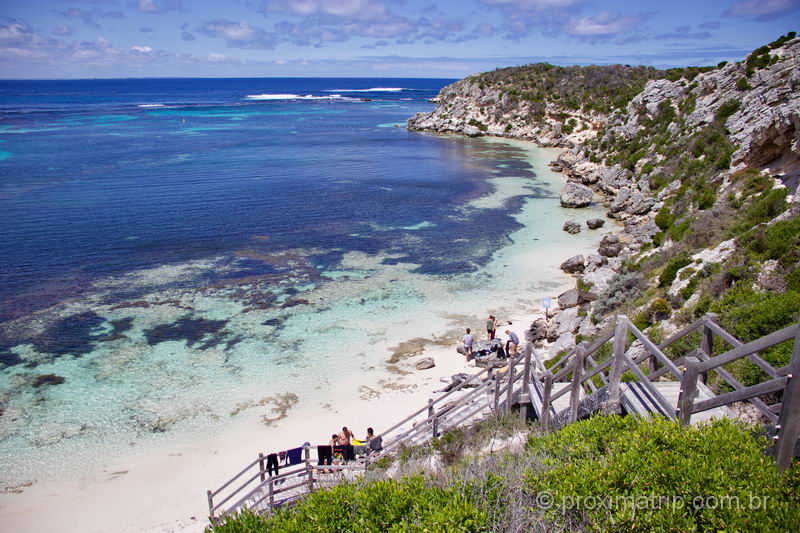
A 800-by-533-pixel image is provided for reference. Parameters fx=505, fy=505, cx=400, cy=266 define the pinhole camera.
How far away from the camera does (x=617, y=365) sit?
7.40 metres

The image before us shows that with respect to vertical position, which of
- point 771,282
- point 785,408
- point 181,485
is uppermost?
point 785,408

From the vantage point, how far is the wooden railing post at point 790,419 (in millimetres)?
4898

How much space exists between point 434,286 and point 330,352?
27.1ft

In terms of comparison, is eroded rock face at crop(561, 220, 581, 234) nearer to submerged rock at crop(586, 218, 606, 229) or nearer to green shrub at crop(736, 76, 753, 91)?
submerged rock at crop(586, 218, 606, 229)

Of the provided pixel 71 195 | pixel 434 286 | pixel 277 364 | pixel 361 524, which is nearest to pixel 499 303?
pixel 434 286

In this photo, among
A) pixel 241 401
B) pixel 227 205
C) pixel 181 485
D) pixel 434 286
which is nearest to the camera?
pixel 181 485

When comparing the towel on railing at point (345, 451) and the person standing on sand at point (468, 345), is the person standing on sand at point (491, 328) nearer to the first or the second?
the person standing on sand at point (468, 345)

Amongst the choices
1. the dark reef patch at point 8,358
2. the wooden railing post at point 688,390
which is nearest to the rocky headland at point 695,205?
the wooden railing post at point 688,390

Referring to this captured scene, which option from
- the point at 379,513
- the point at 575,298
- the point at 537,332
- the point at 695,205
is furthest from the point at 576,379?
the point at 695,205

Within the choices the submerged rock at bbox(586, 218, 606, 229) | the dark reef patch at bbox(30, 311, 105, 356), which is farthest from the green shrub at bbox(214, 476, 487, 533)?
the submerged rock at bbox(586, 218, 606, 229)

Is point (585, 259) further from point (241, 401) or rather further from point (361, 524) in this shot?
point (361, 524)

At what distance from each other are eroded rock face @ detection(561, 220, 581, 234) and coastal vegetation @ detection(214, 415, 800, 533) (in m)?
30.4

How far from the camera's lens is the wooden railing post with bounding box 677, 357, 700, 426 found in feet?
19.6

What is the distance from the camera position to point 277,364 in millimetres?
20141
